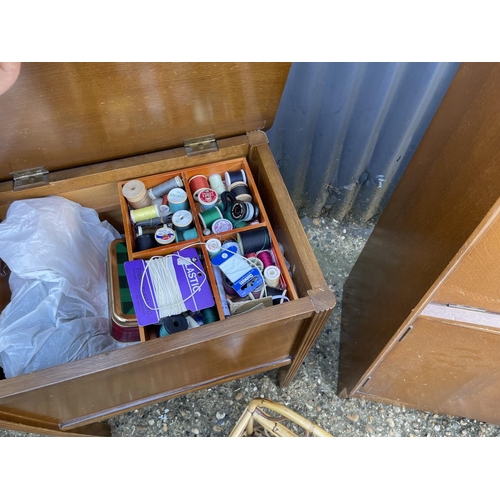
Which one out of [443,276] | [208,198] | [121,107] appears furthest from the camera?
[208,198]

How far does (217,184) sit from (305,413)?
0.91 m

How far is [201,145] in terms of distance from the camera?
112 centimetres

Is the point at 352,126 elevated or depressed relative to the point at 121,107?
depressed

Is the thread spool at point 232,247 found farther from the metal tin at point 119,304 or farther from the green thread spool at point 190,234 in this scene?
the metal tin at point 119,304

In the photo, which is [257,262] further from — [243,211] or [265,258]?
[243,211]

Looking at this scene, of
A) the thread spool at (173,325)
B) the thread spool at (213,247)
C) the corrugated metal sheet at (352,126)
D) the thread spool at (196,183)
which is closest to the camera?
the thread spool at (173,325)

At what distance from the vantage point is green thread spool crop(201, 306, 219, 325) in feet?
3.32

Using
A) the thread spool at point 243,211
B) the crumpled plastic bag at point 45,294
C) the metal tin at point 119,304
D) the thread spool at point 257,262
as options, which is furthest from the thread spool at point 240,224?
the crumpled plastic bag at point 45,294

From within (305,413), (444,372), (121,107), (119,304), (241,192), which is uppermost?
(121,107)

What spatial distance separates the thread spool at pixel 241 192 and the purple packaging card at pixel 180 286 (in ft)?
0.74

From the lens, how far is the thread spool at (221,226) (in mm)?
1112

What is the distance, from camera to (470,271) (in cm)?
72

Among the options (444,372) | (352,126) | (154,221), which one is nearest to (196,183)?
(154,221)

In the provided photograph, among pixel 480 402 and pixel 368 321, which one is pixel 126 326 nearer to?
pixel 368 321
